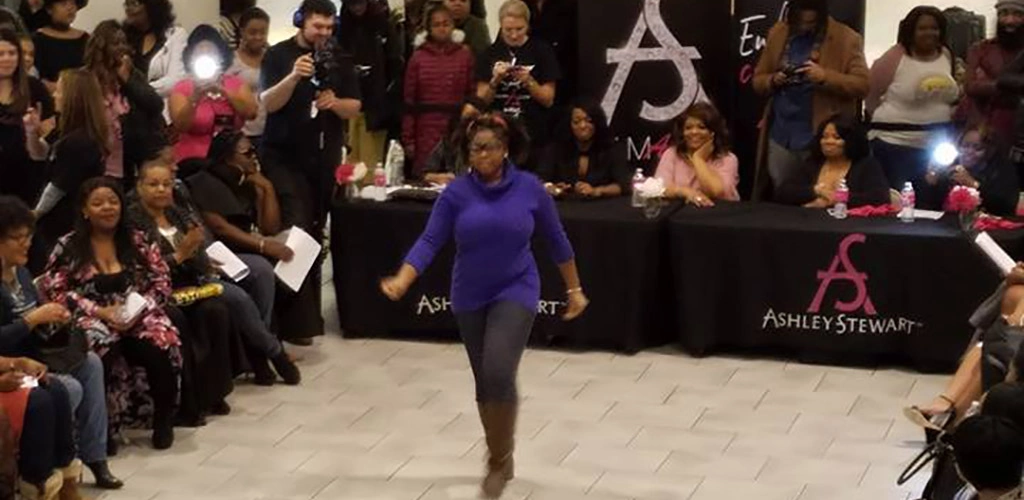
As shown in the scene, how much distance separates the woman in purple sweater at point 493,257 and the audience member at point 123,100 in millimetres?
2265

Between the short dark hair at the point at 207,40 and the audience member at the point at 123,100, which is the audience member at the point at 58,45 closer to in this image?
the short dark hair at the point at 207,40

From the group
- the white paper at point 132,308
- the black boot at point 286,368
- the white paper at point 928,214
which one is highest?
the white paper at point 132,308

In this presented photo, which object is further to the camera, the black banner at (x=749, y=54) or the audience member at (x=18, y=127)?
the black banner at (x=749, y=54)

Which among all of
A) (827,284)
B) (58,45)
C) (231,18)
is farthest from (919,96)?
(58,45)

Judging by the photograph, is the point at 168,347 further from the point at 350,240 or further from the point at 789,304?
the point at 789,304

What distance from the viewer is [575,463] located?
719cm

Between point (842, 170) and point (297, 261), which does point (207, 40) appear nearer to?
point (297, 261)

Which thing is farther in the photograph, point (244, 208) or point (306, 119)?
point (306, 119)

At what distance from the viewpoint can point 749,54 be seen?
388 inches

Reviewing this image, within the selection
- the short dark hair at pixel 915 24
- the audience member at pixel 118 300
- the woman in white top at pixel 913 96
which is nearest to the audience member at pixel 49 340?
the audience member at pixel 118 300

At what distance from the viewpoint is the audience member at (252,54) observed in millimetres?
9359

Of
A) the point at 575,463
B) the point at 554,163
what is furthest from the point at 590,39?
the point at 575,463

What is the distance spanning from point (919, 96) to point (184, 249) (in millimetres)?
3775

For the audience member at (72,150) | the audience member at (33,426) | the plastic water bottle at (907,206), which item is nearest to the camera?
the audience member at (33,426)
